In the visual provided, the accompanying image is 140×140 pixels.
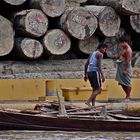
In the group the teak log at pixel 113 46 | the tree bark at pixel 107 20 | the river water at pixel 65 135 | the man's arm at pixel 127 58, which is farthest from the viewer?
the teak log at pixel 113 46

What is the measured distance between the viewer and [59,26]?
16000mm

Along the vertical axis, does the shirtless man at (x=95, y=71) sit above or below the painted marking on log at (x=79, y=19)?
below

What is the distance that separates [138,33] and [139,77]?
1.40 metres

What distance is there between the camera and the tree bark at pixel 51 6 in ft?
51.0

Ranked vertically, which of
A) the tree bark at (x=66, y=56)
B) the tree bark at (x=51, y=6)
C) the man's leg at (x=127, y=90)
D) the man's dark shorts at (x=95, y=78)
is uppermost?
the tree bark at (x=51, y=6)

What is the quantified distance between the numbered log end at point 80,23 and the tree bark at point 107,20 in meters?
0.32

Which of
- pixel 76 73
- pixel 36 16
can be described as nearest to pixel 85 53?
pixel 76 73

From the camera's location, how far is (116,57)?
55.9 feet

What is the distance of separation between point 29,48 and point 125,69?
2.39 metres

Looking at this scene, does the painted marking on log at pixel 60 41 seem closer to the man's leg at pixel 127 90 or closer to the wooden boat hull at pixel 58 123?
the man's leg at pixel 127 90

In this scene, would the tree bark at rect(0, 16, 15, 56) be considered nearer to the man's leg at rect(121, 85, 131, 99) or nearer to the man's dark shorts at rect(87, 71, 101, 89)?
the man's dark shorts at rect(87, 71, 101, 89)

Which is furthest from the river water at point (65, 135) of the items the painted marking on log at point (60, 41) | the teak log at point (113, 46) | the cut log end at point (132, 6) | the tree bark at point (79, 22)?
the teak log at point (113, 46)

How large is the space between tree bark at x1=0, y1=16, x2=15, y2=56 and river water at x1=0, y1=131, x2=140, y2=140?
3.50m

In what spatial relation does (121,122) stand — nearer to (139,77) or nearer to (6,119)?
(6,119)
